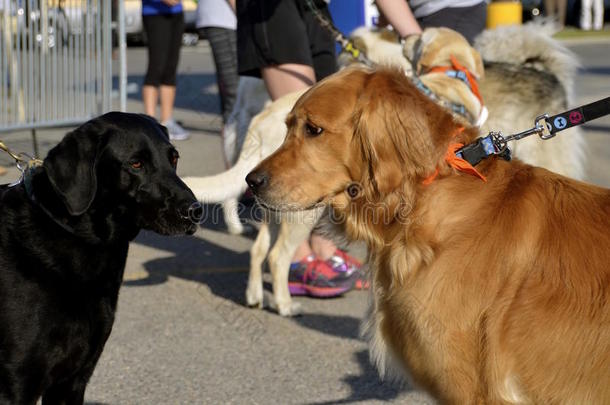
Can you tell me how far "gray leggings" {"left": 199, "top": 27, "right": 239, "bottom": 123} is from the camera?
7820 millimetres

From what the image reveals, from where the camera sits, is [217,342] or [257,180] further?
[217,342]

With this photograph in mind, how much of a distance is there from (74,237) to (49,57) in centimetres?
581

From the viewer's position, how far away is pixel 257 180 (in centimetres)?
296

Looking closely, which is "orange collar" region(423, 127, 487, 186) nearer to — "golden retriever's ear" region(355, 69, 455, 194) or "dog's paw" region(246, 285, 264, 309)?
"golden retriever's ear" region(355, 69, 455, 194)

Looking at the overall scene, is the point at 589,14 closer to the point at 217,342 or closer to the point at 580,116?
the point at 217,342

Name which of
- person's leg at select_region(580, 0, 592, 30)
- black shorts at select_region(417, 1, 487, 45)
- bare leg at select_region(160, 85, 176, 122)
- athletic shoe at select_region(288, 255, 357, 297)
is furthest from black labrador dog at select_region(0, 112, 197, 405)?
person's leg at select_region(580, 0, 592, 30)

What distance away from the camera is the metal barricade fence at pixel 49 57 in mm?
8156

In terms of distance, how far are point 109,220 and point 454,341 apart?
1288mm

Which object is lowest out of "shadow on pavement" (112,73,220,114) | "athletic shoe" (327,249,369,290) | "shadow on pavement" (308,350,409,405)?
"shadow on pavement" (112,73,220,114)

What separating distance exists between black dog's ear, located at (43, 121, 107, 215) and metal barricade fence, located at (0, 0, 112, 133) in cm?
552

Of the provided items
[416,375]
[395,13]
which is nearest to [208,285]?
[395,13]

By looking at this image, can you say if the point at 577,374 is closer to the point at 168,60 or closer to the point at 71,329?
the point at 71,329

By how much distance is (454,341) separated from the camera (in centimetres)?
269

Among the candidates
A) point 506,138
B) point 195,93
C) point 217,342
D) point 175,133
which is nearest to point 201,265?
point 217,342
